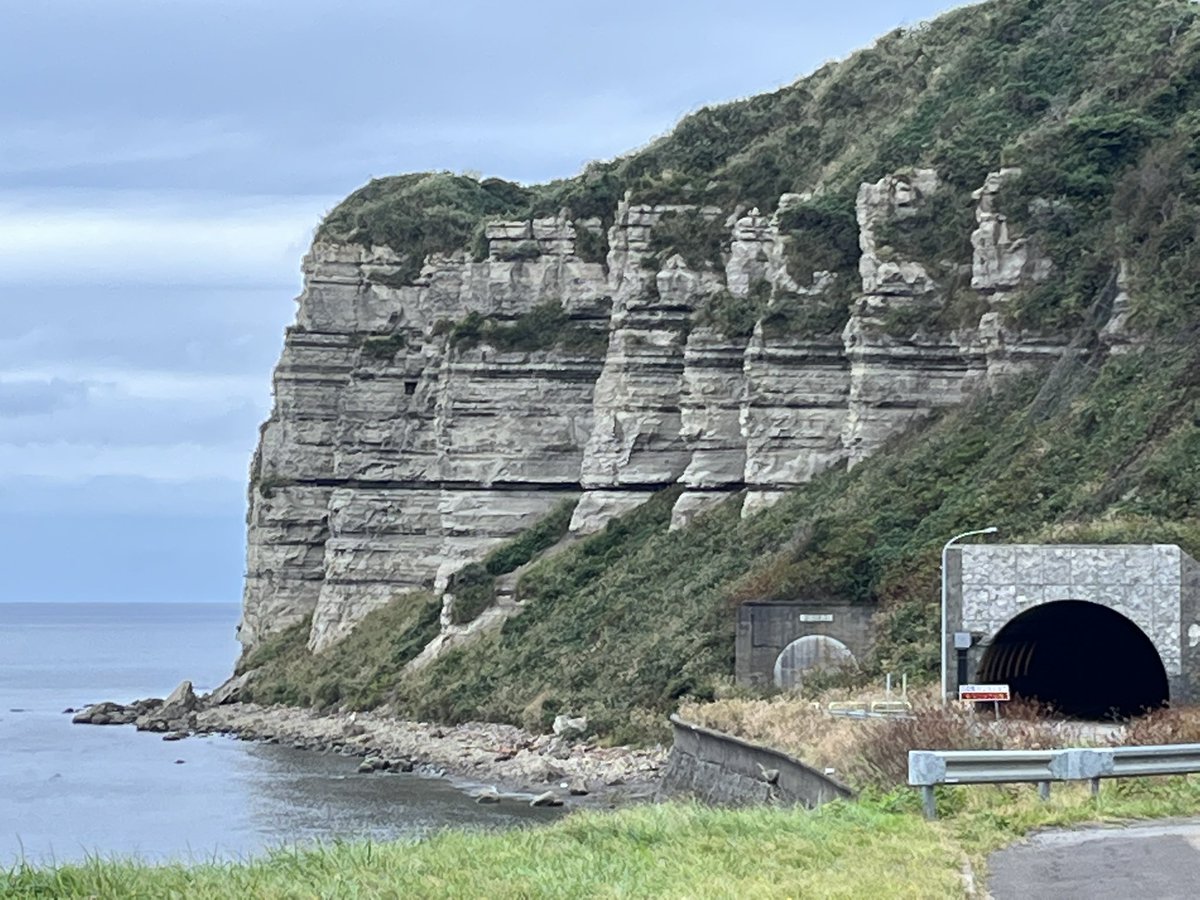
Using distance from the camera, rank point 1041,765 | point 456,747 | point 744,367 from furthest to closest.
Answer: point 744,367 < point 456,747 < point 1041,765

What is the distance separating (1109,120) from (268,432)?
4191 centimetres

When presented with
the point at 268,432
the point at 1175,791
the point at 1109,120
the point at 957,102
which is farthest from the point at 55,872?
the point at 268,432

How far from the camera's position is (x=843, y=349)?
239 ft

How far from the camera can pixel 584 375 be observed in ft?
281

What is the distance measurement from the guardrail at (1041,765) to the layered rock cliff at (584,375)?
43276mm

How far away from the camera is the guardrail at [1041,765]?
22.7 metres

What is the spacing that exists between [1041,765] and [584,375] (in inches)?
2464

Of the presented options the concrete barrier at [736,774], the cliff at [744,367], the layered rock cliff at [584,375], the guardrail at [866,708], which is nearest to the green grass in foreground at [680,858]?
the concrete barrier at [736,774]

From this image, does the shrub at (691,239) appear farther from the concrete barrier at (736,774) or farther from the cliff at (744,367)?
the concrete barrier at (736,774)

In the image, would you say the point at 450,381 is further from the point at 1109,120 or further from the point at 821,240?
the point at 1109,120

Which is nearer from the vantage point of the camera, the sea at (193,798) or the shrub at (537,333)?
the sea at (193,798)

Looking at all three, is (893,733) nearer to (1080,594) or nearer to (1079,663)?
(1080,594)

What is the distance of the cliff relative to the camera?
61250 millimetres

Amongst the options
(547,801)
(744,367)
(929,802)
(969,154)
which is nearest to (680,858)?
(929,802)
